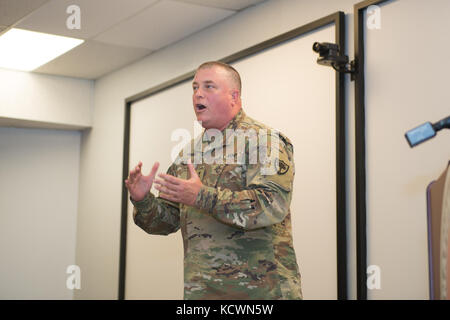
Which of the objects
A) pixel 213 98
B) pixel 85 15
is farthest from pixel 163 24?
pixel 213 98

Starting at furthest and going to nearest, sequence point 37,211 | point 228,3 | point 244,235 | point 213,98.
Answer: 1. point 37,211
2. point 228,3
3. point 213,98
4. point 244,235

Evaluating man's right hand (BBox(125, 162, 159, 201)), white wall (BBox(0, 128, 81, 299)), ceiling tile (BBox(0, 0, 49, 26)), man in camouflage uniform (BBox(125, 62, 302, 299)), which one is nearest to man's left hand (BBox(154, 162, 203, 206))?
man in camouflage uniform (BBox(125, 62, 302, 299))

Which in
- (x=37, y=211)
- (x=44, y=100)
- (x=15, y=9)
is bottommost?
(x=37, y=211)

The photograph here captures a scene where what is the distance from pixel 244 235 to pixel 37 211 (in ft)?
12.4

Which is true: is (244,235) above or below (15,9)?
below

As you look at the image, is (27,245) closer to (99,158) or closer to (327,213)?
(99,158)

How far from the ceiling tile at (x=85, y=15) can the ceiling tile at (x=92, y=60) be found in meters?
0.29

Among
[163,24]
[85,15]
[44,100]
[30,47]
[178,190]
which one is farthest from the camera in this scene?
[44,100]

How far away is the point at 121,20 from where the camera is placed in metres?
3.91

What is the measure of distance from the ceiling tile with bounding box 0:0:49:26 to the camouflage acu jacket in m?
2.00

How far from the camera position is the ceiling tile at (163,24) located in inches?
148

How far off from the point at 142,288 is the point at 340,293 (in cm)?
209

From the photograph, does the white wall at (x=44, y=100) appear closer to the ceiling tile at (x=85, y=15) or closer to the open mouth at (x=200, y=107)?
the ceiling tile at (x=85, y=15)

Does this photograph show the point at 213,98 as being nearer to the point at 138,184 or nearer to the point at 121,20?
the point at 138,184
